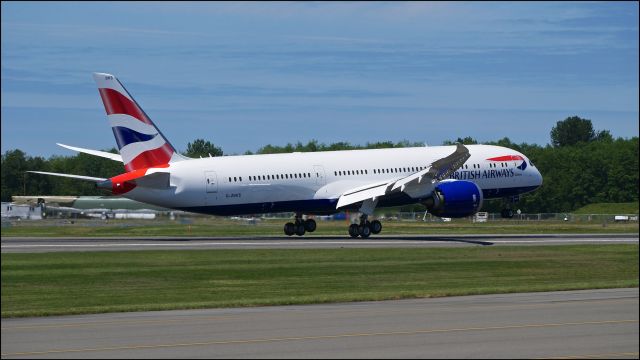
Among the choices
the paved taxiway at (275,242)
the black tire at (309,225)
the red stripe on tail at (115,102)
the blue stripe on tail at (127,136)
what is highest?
the red stripe on tail at (115,102)

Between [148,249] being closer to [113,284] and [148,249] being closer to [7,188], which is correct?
[113,284]

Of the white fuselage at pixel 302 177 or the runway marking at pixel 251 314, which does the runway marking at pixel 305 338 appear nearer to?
the runway marking at pixel 251 314

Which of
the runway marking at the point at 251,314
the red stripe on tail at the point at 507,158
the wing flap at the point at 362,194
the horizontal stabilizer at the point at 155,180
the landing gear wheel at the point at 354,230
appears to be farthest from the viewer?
the red stripe on tail at the point at 507,158

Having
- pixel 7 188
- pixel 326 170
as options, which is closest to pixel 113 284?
pixel 326 170

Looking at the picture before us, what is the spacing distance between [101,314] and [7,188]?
51059mm

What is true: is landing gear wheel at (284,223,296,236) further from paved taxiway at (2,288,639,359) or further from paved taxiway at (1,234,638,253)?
paved taxiway at (2,288,639,359)

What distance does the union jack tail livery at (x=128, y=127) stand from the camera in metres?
58.8

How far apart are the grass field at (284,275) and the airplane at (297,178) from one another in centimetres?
825

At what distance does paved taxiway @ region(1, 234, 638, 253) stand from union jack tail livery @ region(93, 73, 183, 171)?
435 cm

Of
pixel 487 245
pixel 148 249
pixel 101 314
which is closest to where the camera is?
pixel 101 314

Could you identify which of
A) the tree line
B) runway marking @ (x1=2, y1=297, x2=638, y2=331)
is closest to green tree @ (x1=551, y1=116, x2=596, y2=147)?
the tree line

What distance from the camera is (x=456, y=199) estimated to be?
60.4m

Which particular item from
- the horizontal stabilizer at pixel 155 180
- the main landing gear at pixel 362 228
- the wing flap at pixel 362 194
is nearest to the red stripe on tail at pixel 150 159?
the horizontal stabilizer at pixel 155 180

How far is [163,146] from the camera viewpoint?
5969cm
